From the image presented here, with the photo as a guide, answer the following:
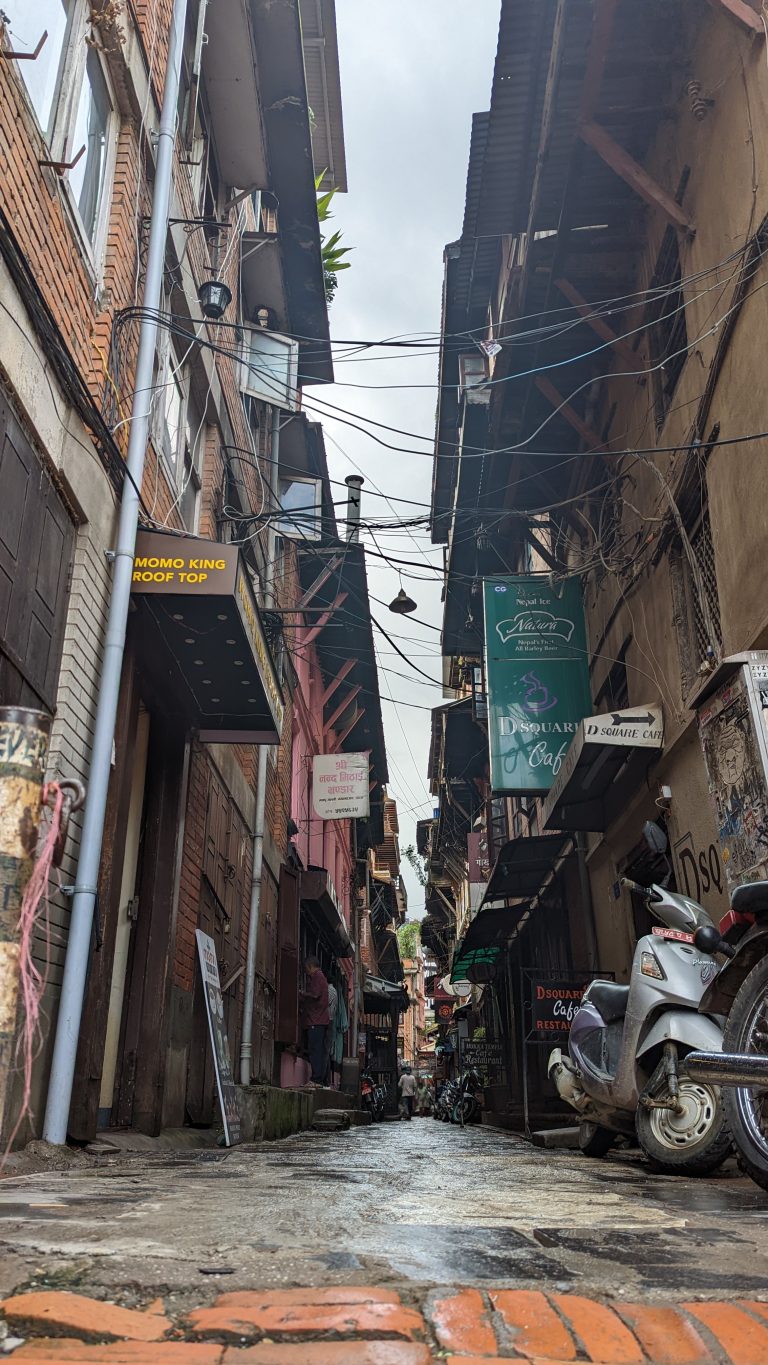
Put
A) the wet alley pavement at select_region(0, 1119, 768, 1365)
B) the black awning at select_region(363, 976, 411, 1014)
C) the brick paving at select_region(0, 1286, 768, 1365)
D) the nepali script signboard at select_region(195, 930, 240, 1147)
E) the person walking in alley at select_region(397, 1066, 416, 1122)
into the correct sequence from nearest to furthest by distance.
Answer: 1. the brick paving at select_region(0, 1286, 768, 1365)
2. the wet alley pavement at select_region(0, 1119, 768, 1365)
3. the nepali script signboard at select_region(195, 930, 240, 1147)
4. the person walking in alley at select_region(397, 1066, 416, 1122)
5. the black awning at select_region(363, 976, 411, 1014)

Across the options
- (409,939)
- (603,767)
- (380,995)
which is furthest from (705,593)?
(409,939)

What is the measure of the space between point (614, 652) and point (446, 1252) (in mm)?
9556

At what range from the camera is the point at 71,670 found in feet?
19.6

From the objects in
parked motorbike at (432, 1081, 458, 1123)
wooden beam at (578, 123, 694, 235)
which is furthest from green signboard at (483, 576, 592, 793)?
parked motorbike at (432, 1081, 458, 1123)

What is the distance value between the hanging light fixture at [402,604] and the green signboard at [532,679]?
132cm

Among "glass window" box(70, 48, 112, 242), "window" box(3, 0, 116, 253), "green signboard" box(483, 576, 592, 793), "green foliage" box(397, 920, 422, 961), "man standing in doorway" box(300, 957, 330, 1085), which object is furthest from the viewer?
"green foliage" box(397, 920, 422, 961)

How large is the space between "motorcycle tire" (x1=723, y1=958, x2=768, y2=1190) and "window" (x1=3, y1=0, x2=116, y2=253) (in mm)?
5612

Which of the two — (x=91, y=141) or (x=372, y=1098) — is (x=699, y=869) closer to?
(x=91, y=141)

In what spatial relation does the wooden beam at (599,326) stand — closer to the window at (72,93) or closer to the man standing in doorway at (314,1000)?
the window at (72,93)

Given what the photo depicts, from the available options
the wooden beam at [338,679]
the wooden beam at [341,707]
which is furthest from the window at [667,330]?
the wooden beam at [341,707]

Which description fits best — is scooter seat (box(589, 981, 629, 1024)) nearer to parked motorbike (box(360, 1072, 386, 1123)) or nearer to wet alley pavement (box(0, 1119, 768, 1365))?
wet alley pavement (box(0, 1119, 768, 1365))

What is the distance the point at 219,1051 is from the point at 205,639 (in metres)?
3.15

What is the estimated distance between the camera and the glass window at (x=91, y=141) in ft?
21.7

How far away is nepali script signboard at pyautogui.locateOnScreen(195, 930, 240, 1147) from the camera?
7.54 m
